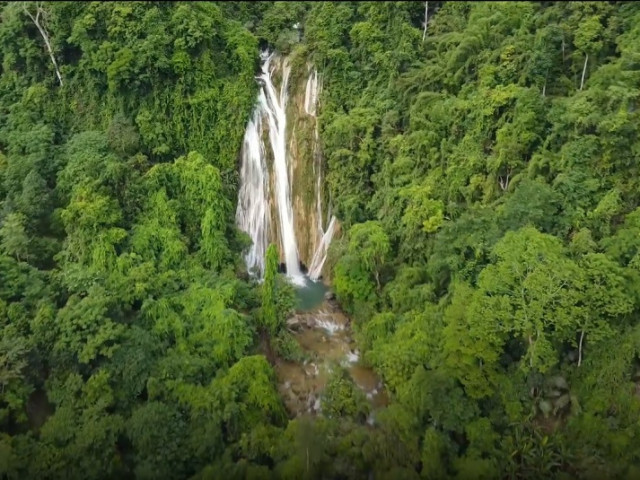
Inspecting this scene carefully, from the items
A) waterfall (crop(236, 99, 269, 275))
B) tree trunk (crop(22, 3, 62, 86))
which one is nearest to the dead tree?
waterfall (crop(236, 99, 269, 275))

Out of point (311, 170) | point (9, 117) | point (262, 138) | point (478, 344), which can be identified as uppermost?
point (9, 117)

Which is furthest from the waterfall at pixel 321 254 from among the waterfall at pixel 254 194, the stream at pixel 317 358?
the waterfall at pixel 254 194

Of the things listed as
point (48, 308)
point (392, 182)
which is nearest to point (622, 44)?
point (392, 182)

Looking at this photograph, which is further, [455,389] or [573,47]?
[573,47]

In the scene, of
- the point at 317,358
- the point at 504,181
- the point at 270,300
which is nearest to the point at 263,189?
the point at 270,300

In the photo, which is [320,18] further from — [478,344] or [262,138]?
[478,344]

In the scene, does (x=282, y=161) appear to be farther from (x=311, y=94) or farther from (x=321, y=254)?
(x=321, y=254)
